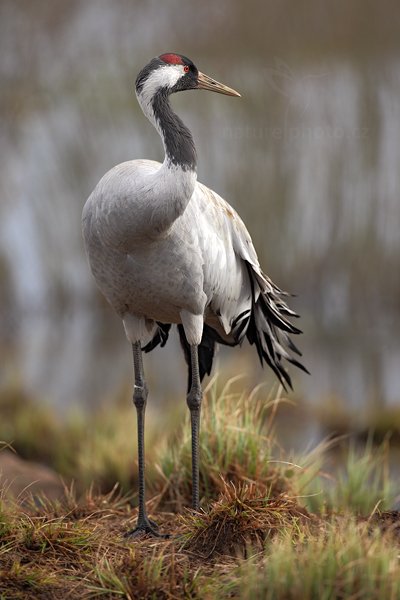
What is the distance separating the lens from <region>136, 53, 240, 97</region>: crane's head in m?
4.12

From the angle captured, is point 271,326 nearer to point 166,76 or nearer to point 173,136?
point 173,136

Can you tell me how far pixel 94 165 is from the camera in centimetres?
1845

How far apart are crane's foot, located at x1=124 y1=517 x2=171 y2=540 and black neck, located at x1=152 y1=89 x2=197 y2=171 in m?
1.61

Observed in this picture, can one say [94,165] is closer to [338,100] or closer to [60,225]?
[60,225]

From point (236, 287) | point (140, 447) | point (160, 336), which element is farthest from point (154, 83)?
point (140, 447)

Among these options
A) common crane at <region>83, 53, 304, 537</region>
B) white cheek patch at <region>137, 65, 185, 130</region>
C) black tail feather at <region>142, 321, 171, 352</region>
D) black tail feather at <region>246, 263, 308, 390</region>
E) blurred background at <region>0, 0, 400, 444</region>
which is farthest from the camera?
blurred background at <region>0, 0, 400, 444</region>

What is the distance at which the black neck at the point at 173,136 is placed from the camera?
3.98 m

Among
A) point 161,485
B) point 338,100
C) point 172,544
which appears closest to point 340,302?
point 338,100

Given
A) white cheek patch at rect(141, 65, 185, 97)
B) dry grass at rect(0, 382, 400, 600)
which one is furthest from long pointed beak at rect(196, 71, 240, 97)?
dry grass at rect(0, 382, 400, 600)

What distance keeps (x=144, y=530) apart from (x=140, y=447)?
43 centimetres

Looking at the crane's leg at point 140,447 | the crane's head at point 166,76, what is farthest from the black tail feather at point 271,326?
the crane's head at point 166,76

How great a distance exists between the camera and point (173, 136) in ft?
13.3

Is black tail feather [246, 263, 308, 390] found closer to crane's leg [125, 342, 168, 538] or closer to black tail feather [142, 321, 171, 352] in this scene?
black tail feather [142, 321, 171, 352]

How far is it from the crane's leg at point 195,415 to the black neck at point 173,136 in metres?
0.97
